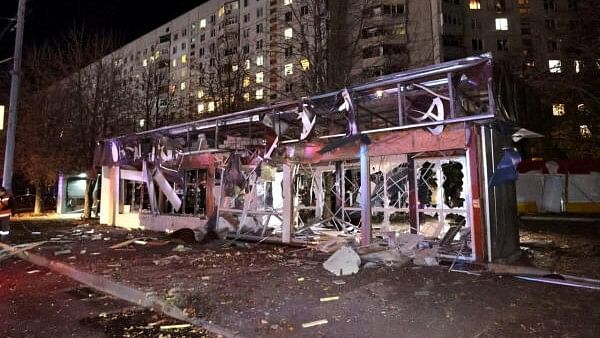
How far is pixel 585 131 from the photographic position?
101 ft

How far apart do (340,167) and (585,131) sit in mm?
24620

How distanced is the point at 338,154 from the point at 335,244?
2378mm

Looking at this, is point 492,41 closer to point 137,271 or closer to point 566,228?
point 566,228

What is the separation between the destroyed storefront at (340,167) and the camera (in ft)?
30.3

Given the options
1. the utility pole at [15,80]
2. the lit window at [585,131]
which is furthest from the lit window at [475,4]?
the utility pole at [15,80]

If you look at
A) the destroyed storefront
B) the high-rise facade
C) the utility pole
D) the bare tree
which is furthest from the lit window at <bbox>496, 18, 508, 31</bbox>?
the utility pole

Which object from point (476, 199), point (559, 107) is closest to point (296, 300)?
point (476, 199)

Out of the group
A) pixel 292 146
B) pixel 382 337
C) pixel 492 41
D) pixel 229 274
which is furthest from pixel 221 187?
pixel 492 41

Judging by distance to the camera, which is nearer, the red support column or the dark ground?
the dark ground

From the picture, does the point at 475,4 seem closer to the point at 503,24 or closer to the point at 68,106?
the point at 503,24

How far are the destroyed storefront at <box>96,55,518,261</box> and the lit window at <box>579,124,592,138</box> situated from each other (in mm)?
15657

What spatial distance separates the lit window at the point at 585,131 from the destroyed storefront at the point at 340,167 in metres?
15.7

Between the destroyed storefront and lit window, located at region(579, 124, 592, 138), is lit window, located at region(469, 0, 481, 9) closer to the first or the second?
lit window, located at region(579, 124, 592, 138)

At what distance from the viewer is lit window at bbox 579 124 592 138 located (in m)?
30.3
